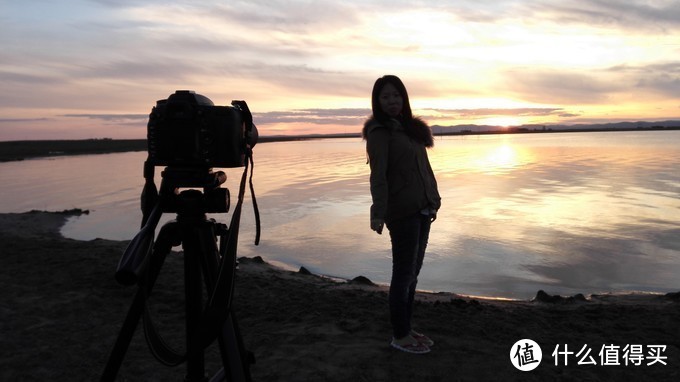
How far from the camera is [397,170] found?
3047mm

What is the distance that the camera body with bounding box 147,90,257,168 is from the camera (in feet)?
5.80

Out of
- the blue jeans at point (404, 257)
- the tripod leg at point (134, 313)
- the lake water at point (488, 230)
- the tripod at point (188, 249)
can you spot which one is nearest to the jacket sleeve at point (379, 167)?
the blue jeans at point (404, 257)

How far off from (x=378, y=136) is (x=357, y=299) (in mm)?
2152

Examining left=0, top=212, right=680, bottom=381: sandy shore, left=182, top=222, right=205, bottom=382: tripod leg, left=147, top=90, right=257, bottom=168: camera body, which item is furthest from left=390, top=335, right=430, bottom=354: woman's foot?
left=147, top=90, right=257, bottom=168: camera body

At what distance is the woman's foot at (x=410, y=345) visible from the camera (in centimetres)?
330

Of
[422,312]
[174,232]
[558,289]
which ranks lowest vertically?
[558,289]

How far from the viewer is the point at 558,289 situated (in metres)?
5.88

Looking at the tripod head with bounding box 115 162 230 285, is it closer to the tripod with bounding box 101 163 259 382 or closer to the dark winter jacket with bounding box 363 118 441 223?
the tripod with bounding box 101 163 259 382

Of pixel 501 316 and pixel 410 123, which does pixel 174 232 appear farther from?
pixel 501 316

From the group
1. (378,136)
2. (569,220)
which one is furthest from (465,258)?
(378,136)

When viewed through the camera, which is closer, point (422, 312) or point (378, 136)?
point (378, 136)

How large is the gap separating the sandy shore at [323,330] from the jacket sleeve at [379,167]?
115 cm

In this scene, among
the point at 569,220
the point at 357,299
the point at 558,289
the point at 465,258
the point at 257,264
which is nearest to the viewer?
the point at 357,299

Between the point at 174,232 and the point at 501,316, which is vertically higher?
the point at 174,232
